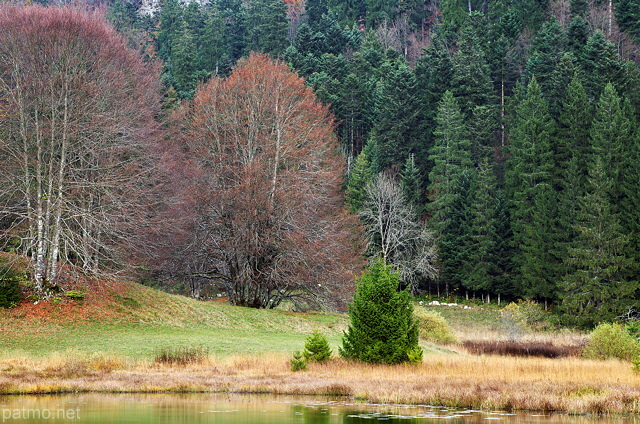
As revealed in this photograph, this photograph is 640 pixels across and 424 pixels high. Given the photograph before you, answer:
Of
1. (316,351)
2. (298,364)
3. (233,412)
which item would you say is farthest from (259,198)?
(233,412)

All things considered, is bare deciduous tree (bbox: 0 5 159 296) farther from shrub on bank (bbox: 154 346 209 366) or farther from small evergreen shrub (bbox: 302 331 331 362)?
small evergreen shrub (bbox: 302 331 331 362)

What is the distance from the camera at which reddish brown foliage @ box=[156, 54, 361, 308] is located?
144 ft

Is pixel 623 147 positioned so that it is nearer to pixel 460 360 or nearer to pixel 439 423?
pixel 460 360

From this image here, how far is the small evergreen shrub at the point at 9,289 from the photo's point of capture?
109 feet

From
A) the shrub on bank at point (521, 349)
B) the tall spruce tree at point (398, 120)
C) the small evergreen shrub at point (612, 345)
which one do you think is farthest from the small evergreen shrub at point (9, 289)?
the tall spruce tree at point (398, 120)

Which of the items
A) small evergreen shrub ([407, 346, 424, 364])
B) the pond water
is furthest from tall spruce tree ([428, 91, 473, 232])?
the pond water

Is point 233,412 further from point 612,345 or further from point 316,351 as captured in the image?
point 612,345

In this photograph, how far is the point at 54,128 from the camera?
34875 mm

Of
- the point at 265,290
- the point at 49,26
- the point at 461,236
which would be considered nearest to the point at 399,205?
the point at 461,236

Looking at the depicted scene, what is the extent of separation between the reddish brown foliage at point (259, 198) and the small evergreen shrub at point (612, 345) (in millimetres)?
15795

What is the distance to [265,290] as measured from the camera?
46.2 m

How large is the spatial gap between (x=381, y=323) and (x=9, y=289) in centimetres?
1849

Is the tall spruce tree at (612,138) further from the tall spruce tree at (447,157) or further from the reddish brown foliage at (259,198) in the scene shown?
the reddish brown foliage at (259,198)

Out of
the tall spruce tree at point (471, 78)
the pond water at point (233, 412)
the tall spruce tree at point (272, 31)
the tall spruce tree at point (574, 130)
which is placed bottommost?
the pond water at point (233, 412)
